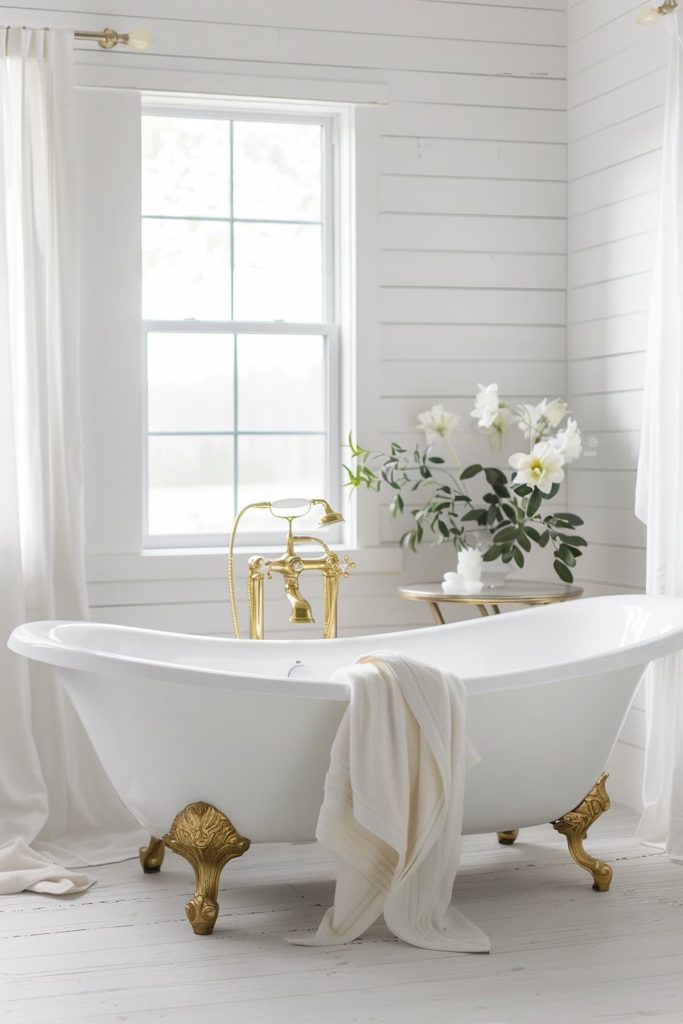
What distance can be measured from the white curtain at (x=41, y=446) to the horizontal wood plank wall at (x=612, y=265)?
1730mm

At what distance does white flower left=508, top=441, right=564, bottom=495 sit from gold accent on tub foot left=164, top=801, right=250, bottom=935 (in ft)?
4.87

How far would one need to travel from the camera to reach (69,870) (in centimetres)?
341

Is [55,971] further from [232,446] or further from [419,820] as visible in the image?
[232,446]

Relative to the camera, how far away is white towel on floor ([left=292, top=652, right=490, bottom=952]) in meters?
2.78

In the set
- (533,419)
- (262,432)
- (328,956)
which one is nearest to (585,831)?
(328,956)

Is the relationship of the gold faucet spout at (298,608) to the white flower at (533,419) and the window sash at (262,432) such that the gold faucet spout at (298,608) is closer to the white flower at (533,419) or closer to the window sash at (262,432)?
the window sash at (262,432)

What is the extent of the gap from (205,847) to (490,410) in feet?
5.72

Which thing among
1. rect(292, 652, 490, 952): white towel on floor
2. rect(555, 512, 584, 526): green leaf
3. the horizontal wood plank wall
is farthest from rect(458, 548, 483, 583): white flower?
rect(292, 652, 490, 952): white towel on floor

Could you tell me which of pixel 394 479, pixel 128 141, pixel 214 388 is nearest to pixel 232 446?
pixel 214 388

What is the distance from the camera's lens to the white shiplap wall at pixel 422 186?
3.91 metres

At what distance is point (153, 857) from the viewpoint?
134 inches

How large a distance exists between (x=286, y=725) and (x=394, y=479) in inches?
57.4

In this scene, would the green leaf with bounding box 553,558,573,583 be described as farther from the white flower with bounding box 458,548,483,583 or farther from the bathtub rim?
the bathtub rim

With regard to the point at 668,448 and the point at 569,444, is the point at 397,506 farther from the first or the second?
the point at 668,448
